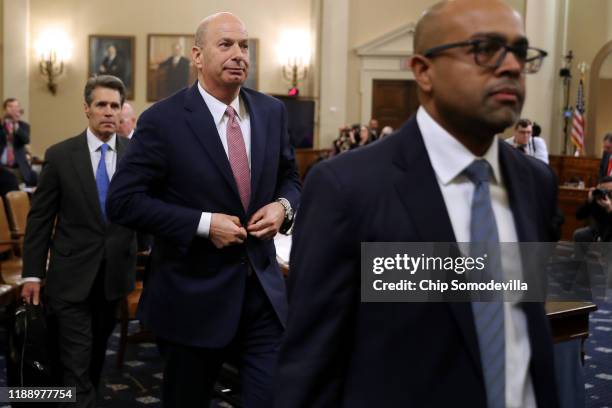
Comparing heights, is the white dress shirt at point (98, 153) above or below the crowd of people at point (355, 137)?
above

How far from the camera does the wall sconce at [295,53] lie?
17234mm

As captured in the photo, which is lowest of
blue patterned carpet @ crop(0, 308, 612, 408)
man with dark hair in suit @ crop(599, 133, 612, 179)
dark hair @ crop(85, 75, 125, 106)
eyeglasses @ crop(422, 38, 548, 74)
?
blue patterned carpet @ crop(0, 308, 612, 408)

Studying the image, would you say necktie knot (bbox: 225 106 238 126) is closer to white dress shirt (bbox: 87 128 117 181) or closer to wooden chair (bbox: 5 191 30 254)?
white dress shirt (bbox: 87 128 117 181)

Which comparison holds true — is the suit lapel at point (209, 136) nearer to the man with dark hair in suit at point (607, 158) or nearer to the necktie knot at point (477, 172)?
the necktie knot at point (477, 172)

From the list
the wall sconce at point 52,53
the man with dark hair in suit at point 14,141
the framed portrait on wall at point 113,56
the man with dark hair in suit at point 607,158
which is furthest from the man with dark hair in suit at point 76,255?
the wall sconce at point 52,53

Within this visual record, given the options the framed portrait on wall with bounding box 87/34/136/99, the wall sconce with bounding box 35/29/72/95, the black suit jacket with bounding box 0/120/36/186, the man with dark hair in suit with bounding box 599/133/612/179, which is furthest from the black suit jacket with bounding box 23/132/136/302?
the wall sconce with bounding box 35/29/72/95

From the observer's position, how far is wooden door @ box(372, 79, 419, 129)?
56.8 feet

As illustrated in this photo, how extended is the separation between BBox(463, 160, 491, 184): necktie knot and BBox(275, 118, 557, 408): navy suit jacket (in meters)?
0.08

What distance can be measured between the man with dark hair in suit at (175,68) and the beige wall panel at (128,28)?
39cm

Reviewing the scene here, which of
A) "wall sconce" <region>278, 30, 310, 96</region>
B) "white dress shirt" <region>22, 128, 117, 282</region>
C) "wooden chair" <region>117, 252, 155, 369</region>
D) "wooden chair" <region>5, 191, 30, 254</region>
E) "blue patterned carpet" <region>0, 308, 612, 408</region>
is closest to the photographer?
"white dress shirt" <region>22, 128, 117, 282</region>

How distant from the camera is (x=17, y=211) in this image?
691cm

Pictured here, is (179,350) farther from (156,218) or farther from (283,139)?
(283,139)

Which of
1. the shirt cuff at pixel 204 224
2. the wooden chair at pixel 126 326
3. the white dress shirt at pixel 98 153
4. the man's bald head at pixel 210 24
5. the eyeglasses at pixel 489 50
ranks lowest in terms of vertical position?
the wooden chair at pixel 126 326

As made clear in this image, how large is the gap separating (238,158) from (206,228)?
0.97 feet
